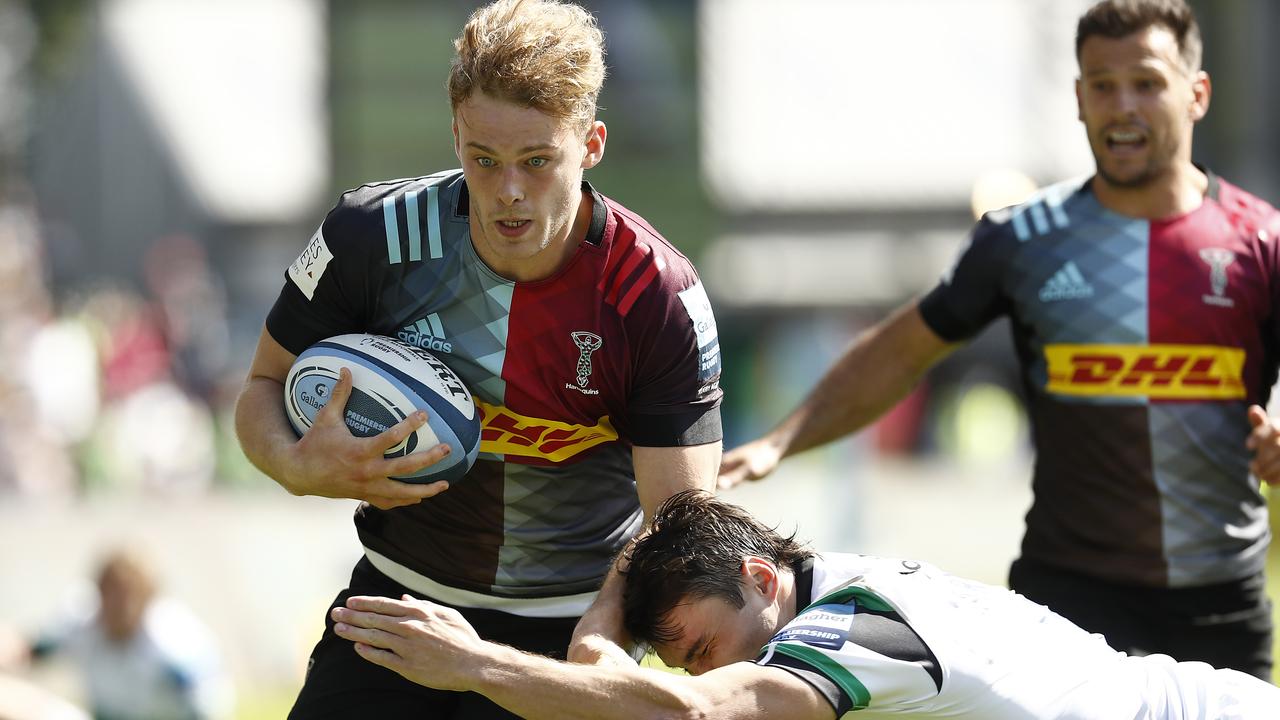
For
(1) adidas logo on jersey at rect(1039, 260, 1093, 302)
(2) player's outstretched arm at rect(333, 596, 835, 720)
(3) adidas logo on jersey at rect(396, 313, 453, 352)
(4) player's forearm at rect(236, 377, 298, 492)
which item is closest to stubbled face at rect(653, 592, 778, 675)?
(2) player's outstretched arm at rect(333, 596, 835, 720)

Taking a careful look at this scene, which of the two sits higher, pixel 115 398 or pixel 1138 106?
pixel 1138 106

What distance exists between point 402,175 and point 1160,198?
19.5 meters

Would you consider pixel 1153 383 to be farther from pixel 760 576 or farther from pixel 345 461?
pixel 345 461

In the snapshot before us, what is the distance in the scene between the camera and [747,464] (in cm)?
514

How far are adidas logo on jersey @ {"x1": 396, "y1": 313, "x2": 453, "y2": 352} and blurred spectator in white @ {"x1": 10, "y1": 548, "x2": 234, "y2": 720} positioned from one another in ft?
14.0

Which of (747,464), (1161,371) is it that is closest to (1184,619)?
(1161,371)

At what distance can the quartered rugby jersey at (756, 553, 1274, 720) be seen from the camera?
12.1 feet

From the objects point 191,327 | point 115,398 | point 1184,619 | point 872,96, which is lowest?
point 115,398

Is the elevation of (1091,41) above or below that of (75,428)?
above

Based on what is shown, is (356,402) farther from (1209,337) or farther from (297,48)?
(297,48)

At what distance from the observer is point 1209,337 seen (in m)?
5.07

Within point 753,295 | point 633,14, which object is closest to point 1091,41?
point 753,295

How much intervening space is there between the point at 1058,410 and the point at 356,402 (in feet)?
7.61

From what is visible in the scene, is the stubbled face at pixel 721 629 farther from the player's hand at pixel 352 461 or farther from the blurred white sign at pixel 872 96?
the blurred white sign at pixel 872 96
